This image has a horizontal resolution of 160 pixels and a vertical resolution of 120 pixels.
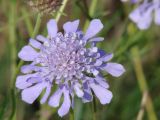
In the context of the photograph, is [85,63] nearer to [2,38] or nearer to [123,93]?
[123,93]

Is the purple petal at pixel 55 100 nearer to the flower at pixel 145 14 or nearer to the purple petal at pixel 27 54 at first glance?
the purple petal at pixel 27 54

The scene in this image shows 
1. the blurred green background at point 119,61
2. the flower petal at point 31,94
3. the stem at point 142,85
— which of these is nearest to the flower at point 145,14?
the blurred green background at point 119,61

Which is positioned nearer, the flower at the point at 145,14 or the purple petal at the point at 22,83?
Result: the purple petal at the point at 22,83

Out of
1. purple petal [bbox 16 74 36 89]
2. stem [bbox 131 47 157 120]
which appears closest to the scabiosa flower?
purple petal [bbox 16 74 36 89]

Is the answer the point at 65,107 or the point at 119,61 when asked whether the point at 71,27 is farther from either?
the point at 119,61

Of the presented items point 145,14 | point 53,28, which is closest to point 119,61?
point 145,14

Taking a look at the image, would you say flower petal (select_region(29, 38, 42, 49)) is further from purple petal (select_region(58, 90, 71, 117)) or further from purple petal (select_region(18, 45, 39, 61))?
purple petal (select_region(58, 90, 71, 117))

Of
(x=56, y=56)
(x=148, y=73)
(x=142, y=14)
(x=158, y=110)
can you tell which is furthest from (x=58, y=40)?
(x=148, y=73)
